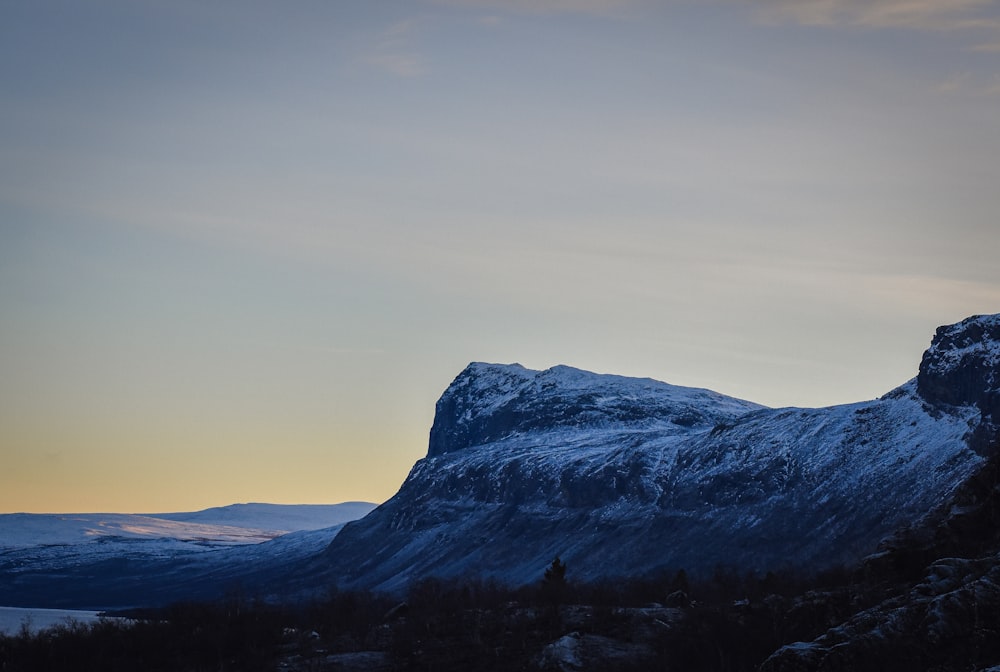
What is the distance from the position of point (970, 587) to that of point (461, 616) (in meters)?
66.1

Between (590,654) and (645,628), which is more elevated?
(645,628)

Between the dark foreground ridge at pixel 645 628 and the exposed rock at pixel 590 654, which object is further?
the exposed rock at pixel 590 654

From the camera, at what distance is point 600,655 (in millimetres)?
102062

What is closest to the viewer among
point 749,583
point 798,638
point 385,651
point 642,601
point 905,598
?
point 905,598

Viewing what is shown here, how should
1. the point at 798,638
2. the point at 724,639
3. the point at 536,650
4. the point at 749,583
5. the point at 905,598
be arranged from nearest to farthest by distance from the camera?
the point at 905,598 → the point at 798,638 → the point at 724,639 → the point at 536,650 → the point at 749,583

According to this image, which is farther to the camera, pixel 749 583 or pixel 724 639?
pixel 749 583

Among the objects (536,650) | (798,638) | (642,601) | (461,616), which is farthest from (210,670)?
(798,638)

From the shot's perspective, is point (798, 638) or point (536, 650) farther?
point (536, 650)

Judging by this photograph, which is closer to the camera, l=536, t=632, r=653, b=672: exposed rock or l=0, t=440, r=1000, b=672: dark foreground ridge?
l=0, t=440, r=1000, b=672: dark foreground ridge

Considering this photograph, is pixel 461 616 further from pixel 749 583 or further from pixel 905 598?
pixel 905 598

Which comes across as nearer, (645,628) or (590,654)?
(590,654)

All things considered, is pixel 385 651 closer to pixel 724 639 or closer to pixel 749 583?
pixel 724 639

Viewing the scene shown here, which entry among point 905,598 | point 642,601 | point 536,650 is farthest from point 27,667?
point 905,598

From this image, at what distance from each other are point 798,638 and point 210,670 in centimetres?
5472
